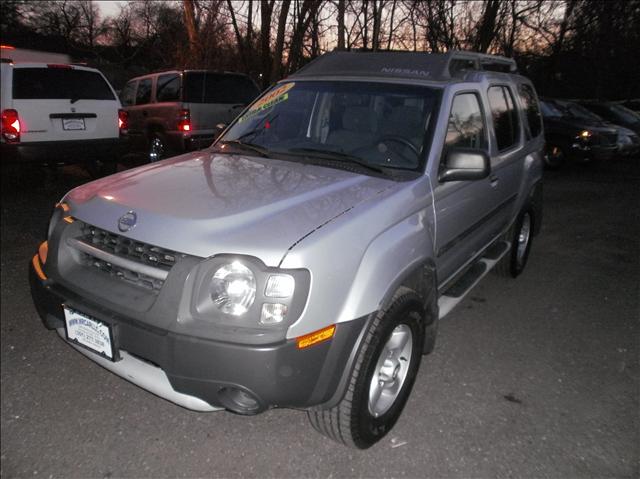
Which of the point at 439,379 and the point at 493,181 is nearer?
the point at 439,379

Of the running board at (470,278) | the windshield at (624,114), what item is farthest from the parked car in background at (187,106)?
the windshield at (624,114)

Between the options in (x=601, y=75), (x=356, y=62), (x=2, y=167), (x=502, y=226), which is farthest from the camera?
(x=601, y=75)

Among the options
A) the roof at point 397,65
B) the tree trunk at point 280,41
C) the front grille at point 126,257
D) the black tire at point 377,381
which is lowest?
the black tire at point 377,381

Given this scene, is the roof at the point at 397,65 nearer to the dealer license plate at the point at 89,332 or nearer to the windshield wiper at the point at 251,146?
the windshield wiper at the point at 251,146

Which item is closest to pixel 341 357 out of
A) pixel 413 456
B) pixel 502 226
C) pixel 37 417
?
pixel 413 456

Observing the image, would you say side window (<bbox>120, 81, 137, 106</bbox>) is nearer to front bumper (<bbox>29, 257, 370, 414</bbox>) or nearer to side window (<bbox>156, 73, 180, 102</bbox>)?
side window (<bbox>156, 73, 180, 102</bbox>)

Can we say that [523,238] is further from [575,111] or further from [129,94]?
[575,111]

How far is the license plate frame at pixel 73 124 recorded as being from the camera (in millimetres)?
6963

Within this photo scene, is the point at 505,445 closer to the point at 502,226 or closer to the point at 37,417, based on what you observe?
the point at 502,226

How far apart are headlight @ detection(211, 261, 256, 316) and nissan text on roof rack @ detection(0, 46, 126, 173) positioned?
6.01 meters

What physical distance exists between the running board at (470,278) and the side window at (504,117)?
87 centimetres

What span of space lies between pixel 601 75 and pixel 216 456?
25970 mm

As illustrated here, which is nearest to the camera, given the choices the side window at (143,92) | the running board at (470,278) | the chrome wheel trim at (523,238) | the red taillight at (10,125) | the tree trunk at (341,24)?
the running board at (470,278)

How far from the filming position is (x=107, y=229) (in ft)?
7.28
